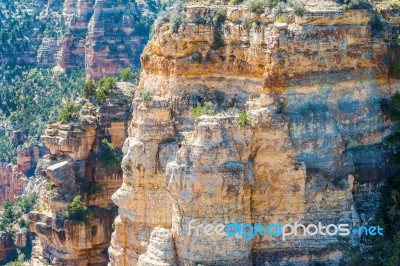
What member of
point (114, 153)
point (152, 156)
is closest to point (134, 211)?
point (152, 156)

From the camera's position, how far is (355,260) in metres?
42.4

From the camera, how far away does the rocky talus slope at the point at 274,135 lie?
4153 cm

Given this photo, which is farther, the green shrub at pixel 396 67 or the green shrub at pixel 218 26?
the green shrub at pixel 218 26

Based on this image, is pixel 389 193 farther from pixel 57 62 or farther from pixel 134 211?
pixel 57 62

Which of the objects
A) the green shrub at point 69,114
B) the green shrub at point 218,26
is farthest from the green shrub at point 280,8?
the green shrub at point 69,114

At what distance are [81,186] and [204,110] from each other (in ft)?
73.3

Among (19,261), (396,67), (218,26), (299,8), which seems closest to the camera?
(299,8)

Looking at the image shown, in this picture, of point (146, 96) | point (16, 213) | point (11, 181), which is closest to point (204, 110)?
point (146, 96)

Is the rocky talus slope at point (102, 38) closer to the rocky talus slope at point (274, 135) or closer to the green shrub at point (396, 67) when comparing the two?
the rocky talus slope at point (274, 135)

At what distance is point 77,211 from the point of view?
63906 millimetres

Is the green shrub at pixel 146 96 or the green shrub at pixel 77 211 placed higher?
the green shrub at pixel 146 96

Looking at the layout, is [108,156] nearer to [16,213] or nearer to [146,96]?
[146,96]

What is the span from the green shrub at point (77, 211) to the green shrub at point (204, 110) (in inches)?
797

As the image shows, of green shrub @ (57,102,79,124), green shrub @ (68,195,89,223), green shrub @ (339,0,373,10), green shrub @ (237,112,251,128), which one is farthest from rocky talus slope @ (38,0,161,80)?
green shrub @ (237,112,251,128)
